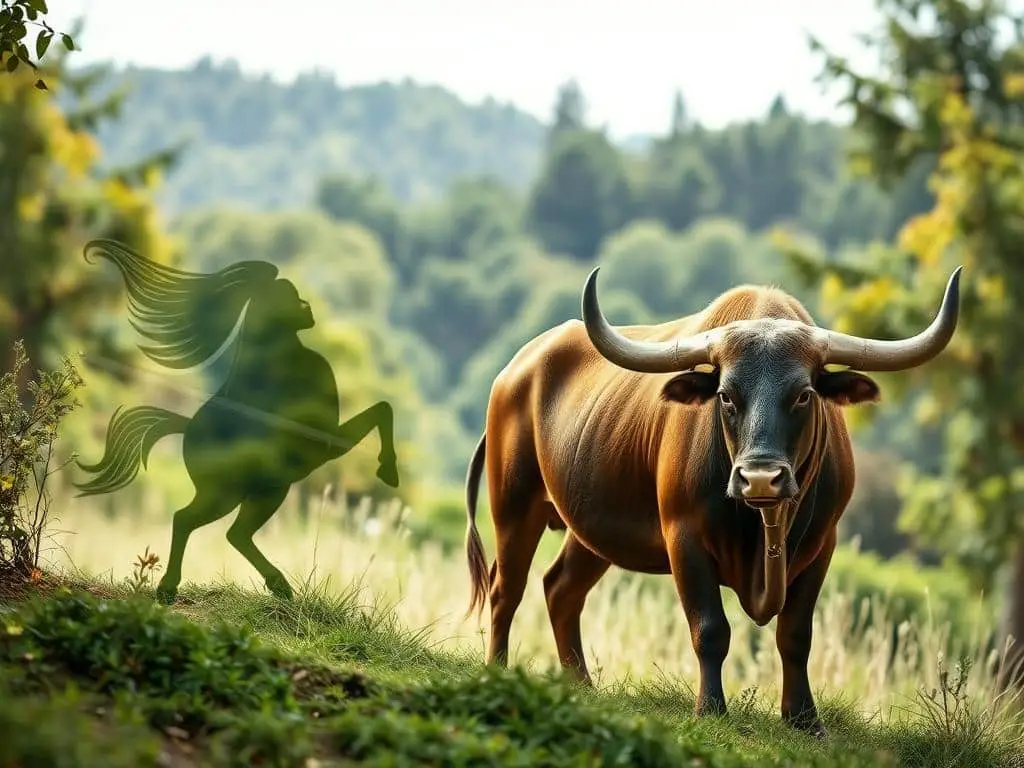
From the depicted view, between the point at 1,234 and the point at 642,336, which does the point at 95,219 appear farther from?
the point at 642,336

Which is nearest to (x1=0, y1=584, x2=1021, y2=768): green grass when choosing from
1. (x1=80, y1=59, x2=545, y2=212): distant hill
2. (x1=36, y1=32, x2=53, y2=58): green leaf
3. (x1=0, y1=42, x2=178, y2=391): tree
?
(x1=36, y1=32, x2=53, y2=58): green leaf

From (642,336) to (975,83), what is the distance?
16979 millimetres

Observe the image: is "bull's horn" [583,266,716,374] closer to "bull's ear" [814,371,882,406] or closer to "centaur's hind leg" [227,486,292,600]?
"bull's ear" [814,371,882,406]

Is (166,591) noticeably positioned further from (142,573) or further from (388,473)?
(388,473)

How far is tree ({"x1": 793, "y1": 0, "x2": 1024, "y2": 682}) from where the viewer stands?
19469 millimetres

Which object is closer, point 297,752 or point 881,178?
point 297,752

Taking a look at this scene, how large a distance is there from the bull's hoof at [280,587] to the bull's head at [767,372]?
225 cm

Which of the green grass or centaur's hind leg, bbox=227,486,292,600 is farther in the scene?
centaur's hind leg, bbox=227,486,292,600

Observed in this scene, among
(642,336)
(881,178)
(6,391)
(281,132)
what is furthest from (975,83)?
(281,132)

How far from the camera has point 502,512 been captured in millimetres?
8773

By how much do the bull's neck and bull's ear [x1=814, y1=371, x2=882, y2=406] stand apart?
8cm

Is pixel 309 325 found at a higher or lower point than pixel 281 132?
lower

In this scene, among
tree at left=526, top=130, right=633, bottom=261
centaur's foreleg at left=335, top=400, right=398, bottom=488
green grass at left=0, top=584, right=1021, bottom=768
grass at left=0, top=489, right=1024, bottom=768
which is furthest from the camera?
tree at left=526, top=130, right=633, bottom=261

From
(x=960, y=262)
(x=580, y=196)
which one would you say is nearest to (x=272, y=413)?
(x=960, y=262)
